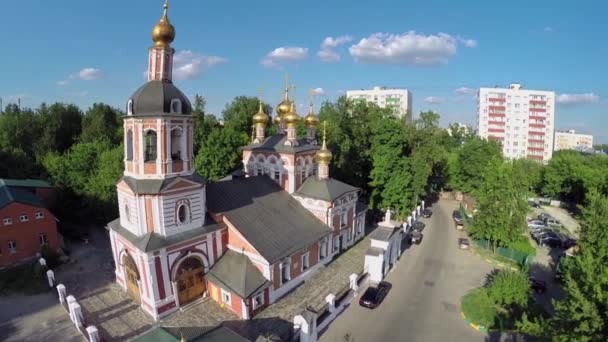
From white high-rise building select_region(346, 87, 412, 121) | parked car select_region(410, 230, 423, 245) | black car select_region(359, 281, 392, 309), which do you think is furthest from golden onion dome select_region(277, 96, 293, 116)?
white high-rise building select_region(346, 87, 412, 121)

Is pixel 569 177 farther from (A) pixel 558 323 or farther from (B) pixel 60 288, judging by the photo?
(B) pixel 60 288

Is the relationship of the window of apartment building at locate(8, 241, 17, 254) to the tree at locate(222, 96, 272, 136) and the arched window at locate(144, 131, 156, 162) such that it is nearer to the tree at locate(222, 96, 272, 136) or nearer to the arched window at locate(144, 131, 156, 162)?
the arched window at locate(144, 131, 156, 162)

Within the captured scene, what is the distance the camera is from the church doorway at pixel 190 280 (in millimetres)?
14672

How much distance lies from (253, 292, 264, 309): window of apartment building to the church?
0.16 ft

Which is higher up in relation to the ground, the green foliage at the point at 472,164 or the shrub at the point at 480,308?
the green foliage at the point at 472,164

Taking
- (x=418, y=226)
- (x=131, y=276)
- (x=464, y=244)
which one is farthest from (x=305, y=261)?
(x=418, y=226)

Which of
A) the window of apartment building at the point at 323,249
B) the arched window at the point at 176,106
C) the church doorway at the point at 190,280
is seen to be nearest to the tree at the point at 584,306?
the window of apartment building at the point at 323,249

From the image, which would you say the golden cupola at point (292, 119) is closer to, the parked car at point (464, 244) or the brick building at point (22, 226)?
the parked car at point (464, 244)

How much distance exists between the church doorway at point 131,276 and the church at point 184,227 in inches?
2.3

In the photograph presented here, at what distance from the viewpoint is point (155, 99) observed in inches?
524

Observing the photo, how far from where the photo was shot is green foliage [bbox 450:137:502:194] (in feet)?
121

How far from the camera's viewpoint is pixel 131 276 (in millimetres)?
15602

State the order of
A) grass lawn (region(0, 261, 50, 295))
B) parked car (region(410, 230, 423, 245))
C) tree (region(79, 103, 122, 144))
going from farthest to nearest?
tree (region(79, 103, 122, 144)) < parked car (region(410, 230, 423, 245)) < grass lawn (region(0, 261, 50, 295))

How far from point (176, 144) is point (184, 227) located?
3.72 metres
